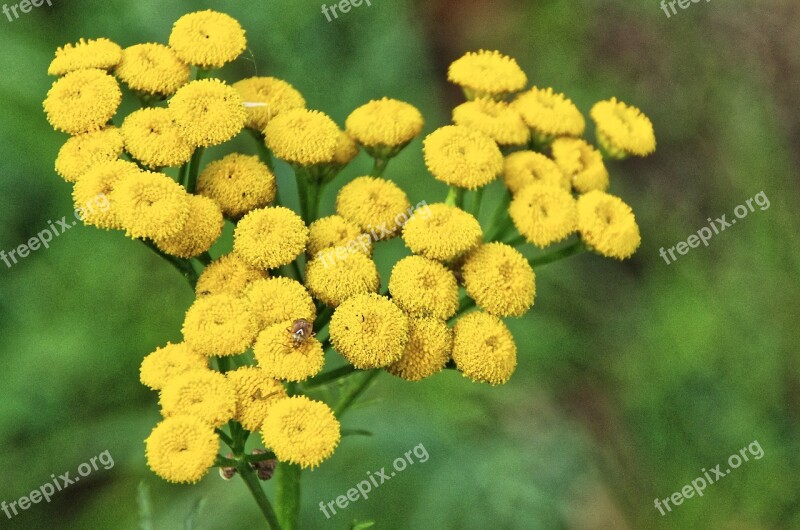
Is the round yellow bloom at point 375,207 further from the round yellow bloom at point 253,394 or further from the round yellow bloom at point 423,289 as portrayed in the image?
the round yellow bloom at point 253,394

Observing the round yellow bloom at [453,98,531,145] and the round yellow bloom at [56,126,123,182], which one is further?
the round yellow bloom at [453,98,531,145]

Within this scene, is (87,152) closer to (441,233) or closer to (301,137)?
(301,137)

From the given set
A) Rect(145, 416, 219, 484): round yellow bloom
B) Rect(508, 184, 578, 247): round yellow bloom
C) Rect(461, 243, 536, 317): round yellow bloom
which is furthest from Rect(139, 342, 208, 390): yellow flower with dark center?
Rect(508, 184, 578, 247): round yellow bloom

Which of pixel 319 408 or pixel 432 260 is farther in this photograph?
pixel 432 260

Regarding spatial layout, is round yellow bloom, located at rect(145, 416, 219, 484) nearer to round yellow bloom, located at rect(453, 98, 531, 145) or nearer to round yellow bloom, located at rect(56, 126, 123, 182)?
round yellow bloom, located at rect(56, 126, 123, 182)

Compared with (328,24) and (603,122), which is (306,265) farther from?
(328,24)

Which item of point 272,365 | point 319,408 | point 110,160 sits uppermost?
point 110,160

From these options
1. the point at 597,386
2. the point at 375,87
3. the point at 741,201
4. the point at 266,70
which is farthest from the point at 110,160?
the point at 741,201
